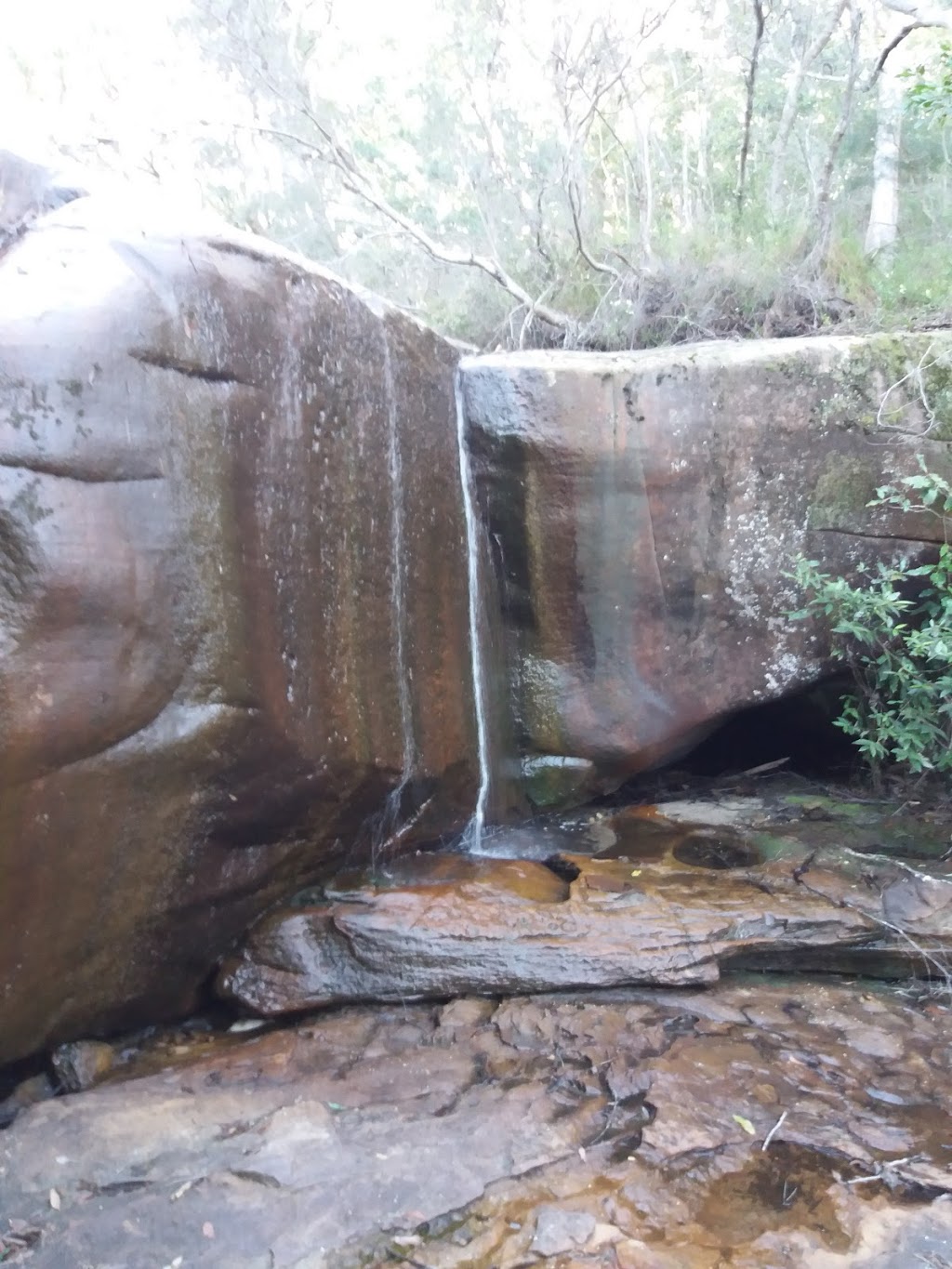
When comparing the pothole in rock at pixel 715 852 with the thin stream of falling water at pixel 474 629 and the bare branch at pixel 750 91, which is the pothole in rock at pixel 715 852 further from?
the bare branch at pixel 750 91

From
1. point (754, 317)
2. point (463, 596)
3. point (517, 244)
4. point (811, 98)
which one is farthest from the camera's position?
point (811, 98)

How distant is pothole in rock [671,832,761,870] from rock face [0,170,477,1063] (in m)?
1.56

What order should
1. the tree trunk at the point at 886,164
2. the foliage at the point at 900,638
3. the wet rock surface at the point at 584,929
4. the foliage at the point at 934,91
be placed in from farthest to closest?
the tree trunk at the point at 886,164, the foliage at the point at 934,91, the foliage at the point at 900,638, the wet rock surface at the point at 584,929

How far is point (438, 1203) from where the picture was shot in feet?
8.61

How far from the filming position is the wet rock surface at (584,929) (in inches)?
146

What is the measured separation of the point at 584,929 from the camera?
152 inches

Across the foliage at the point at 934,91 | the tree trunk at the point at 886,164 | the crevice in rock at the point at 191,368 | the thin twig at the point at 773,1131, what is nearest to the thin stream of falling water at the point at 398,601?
the crevice in rock at the point at 191,368

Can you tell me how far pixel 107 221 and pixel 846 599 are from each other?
3.96m

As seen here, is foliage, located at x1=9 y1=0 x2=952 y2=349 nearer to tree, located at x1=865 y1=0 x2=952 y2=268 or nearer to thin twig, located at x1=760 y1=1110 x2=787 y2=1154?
tree, located at x1=865 y1=0 x2=952 y2=268

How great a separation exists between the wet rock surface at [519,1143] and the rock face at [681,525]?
1.90m

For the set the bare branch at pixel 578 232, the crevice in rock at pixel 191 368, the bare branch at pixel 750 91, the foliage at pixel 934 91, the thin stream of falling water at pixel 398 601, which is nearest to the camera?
the crevice in rock at pixel 191 368

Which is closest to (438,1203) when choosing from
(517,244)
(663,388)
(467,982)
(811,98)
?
(467,982)

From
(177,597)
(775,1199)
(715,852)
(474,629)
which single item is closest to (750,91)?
(474,629)

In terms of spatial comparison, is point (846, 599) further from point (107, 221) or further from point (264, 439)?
point (107, 221)
